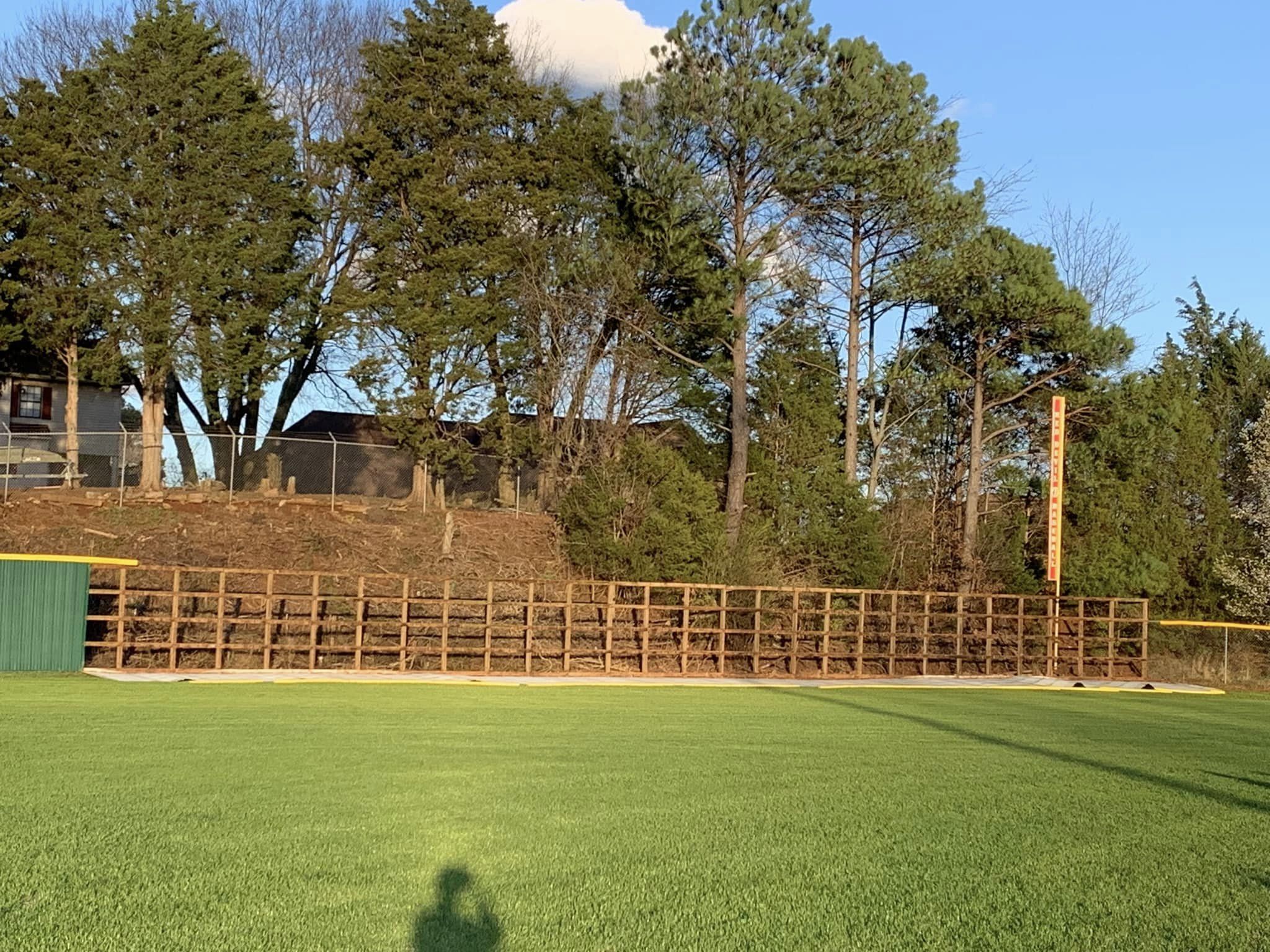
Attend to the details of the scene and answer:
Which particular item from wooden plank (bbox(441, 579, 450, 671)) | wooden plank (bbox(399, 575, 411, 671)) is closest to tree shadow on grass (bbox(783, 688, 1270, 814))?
wooden plank (bbox(441, 579, 450, 671))

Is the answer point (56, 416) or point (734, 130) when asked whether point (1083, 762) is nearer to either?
point (734, 130)

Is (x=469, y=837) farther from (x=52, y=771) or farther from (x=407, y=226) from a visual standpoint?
(x=407, y=226)

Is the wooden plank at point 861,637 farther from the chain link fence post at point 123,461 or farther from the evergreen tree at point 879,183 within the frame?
the chain link fence post at point 123,461

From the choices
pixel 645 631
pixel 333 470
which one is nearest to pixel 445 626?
pixel 645 631

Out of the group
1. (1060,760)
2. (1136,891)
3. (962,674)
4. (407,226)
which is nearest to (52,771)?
(1136,891)

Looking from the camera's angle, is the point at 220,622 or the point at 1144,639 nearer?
the point at 220,622

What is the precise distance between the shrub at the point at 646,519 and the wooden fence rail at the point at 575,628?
85 centimetres

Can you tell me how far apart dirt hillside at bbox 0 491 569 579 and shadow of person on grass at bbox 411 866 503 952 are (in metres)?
20.4

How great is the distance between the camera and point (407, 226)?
2992 centimetres

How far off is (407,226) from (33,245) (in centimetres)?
866

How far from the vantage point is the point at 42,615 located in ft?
60.3

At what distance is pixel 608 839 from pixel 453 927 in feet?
5.80

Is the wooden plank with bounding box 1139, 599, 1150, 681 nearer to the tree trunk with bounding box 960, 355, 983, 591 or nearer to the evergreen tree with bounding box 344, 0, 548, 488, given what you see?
the tree trunk with bounding box 960, 355, 983, 591

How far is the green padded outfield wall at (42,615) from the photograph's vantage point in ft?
59.7
